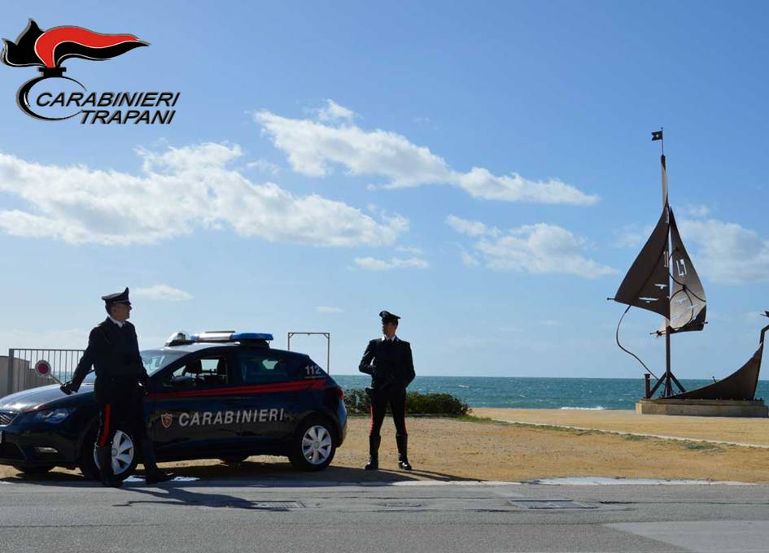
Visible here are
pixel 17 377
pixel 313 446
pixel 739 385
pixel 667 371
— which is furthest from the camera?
pixel 667 371

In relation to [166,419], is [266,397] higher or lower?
higher

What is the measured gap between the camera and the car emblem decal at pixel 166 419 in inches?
452

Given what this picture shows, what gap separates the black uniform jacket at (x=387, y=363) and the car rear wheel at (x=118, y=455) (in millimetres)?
2997

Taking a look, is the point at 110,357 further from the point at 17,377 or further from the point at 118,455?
the point at 17,377

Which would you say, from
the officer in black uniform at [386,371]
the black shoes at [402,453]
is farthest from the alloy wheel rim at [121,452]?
the black shoes at [402,453]

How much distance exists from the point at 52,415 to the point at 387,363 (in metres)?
3.87

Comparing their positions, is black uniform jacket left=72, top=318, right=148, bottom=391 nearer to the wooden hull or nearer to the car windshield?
the car windshield

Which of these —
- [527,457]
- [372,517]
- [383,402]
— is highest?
[383,402]

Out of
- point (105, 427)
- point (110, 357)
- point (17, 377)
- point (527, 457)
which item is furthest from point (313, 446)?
point (17, 377)

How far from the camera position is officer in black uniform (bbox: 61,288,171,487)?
416 inches

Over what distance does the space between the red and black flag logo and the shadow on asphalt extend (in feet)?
38.9

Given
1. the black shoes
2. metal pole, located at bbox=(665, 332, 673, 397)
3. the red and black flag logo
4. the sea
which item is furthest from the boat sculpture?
the black shoes

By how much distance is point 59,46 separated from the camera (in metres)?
22.7

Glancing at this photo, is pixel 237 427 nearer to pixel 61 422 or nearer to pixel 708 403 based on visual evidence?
pixel 61 422
